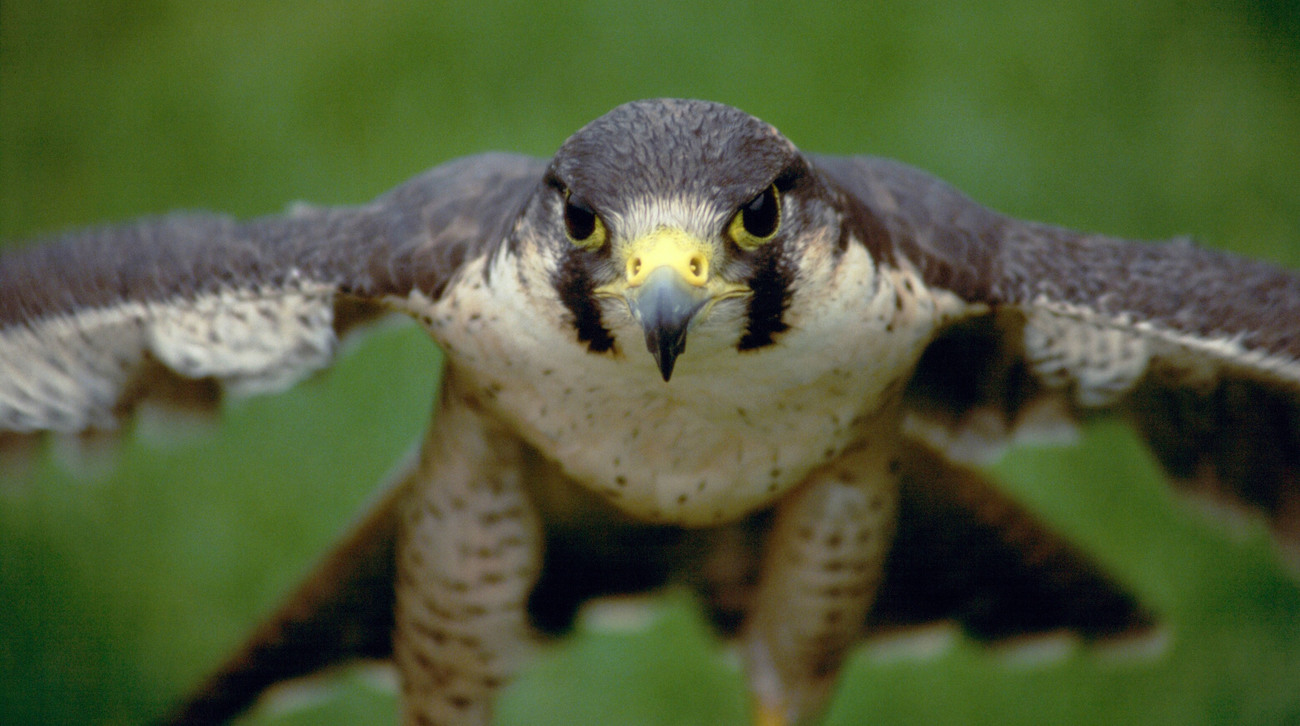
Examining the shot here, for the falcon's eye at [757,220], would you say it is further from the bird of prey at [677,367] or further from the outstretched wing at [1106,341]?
the outstretched wing at [1106,341]

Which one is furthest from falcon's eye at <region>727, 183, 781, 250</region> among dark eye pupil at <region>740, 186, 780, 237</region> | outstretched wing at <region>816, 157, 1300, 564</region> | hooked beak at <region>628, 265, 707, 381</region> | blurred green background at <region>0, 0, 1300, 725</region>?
blurred green background at <region>0, 0, 1300, 725</region>

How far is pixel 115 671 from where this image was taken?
3.50m

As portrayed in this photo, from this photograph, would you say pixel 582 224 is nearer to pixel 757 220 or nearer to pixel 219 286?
pixel 757 220

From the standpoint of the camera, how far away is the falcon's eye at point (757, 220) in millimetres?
1457

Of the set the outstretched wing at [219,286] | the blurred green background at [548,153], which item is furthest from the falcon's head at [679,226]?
the blurred green background at [548,153]

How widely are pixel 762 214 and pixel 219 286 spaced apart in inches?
32.0

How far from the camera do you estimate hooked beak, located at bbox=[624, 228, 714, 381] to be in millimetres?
1340

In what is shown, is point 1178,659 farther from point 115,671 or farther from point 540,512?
point 115,671

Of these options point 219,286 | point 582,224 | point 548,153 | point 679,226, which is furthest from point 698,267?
point 548,153

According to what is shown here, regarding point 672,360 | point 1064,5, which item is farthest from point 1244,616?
point 672,360

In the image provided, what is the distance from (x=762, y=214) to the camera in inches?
58.4

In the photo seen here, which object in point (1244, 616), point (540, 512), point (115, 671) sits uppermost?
point (540, 512)

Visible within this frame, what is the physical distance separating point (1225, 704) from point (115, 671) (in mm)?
3035

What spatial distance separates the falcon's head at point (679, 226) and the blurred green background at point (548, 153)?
85.8 inches
